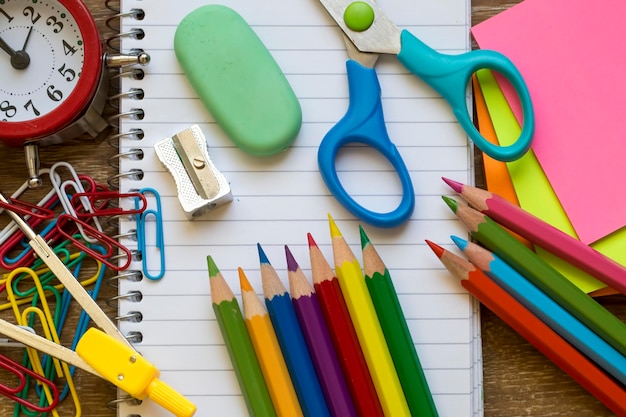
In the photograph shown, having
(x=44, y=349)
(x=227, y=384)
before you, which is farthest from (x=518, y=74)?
(x=44, y=349)

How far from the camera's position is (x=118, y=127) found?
758 mm

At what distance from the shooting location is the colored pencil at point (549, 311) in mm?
677

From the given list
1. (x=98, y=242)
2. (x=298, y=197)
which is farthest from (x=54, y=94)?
(x=298, y=197)

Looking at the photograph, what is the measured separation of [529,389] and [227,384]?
1.00 ft

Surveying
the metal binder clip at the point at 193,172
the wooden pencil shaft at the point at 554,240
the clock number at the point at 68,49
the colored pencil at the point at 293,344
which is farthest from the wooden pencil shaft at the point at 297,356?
the clock number at the point at 68,49

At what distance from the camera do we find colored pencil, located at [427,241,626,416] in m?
0.68

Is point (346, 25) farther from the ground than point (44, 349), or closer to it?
farther from the ground

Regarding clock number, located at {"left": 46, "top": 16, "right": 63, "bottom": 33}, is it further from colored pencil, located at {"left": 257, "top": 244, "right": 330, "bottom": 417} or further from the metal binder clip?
colored pencil, located at {"left": 257, "top": 244, "right": 330, "bottom": 417}

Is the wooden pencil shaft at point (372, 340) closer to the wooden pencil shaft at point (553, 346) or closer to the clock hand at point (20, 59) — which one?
the wooden pencil shaft at point (553, 346)

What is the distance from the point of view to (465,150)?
735 mm

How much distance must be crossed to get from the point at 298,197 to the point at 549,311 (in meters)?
0.27

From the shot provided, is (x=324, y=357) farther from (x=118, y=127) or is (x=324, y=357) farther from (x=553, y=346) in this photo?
(x=118, y=127)

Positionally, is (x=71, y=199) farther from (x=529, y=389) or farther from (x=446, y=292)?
(x=529, y=389)

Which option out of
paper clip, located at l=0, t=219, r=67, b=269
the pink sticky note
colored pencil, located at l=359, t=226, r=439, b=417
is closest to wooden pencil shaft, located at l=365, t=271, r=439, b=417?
colored pencil, located at l=359, t=226, r=439, b=417
